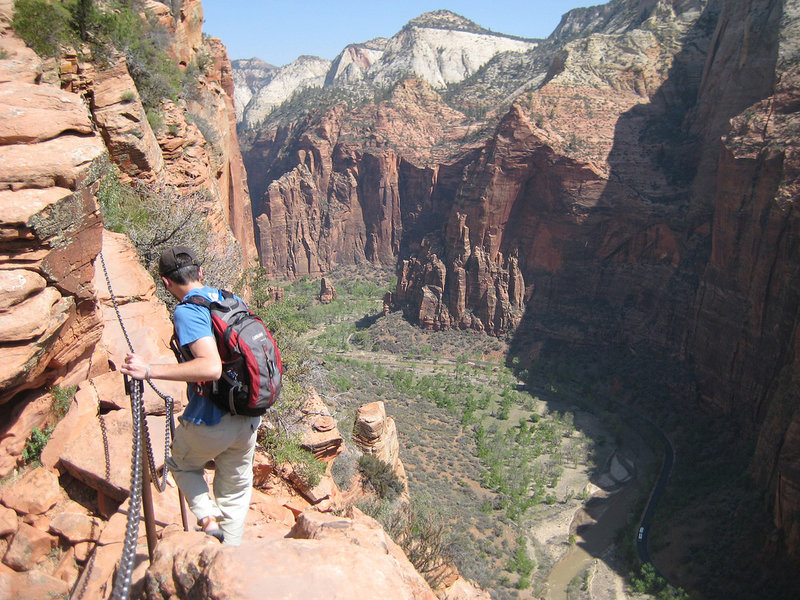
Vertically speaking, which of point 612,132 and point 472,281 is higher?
point 612,132

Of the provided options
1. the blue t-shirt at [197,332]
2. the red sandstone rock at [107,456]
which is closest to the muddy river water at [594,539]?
the red sandstone rock at [107,456]

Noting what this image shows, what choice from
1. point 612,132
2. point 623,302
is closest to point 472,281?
point 623,302

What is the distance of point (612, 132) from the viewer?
44.2 meters

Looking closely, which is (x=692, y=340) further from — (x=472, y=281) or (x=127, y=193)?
(x=127, y=193)

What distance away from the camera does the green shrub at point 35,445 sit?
16.4ft

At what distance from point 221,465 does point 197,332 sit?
1227 millimetres

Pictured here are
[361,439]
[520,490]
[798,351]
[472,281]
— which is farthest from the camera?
[472,281]

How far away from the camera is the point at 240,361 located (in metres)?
3.58

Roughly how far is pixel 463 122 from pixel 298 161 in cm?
2358

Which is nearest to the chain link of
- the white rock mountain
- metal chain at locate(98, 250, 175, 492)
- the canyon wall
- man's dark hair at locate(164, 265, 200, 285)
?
metal chain at locate(98, 250, 175, 492)

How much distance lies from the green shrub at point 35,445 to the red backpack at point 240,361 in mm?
2498

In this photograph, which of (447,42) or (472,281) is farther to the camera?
(447,42)

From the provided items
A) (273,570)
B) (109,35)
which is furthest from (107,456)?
(109,35)

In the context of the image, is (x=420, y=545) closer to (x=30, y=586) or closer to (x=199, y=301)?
(x=30, y=586)
